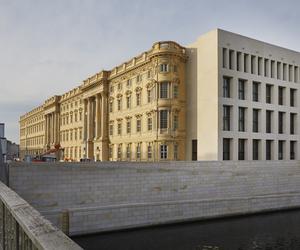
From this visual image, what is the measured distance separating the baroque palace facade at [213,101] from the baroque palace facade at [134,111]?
0.40ft

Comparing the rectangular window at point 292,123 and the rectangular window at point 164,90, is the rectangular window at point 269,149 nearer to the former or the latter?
the rectangular window at point 292,123

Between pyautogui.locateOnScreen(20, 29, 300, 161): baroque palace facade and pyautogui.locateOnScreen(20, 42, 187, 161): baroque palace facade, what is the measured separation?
121 mm

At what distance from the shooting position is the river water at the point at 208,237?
18625mm

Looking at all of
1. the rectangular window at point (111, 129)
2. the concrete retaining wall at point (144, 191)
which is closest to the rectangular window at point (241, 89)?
the concrete retaining wall at point (144, 191)

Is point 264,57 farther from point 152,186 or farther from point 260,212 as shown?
point 152,186

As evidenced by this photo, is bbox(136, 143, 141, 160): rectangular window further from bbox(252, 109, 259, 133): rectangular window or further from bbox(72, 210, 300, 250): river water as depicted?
bbox(72, 210, 300, 250): river water

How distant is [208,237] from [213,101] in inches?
803

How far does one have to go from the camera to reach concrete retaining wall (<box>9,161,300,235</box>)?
69.5ft

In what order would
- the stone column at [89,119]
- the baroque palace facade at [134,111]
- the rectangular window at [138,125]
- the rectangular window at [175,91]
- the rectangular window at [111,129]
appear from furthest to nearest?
the stone column at [89,119], the rectangular window at [111,129], the rectangular window at [138,125], the rectangular window at [175,91], the baroque palace facade at [134,111]

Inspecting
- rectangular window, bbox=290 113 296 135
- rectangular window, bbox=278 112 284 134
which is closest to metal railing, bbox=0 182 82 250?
rectangular window, bbox=278 112 284 134

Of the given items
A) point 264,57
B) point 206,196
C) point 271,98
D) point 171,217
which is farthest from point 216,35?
point 171,217

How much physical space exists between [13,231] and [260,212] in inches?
1050

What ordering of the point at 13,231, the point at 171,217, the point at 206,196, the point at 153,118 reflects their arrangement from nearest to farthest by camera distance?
the point at 13,231, the point at 171,217, the point at 206,196, the point at 153,118

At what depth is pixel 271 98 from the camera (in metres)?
42.8
